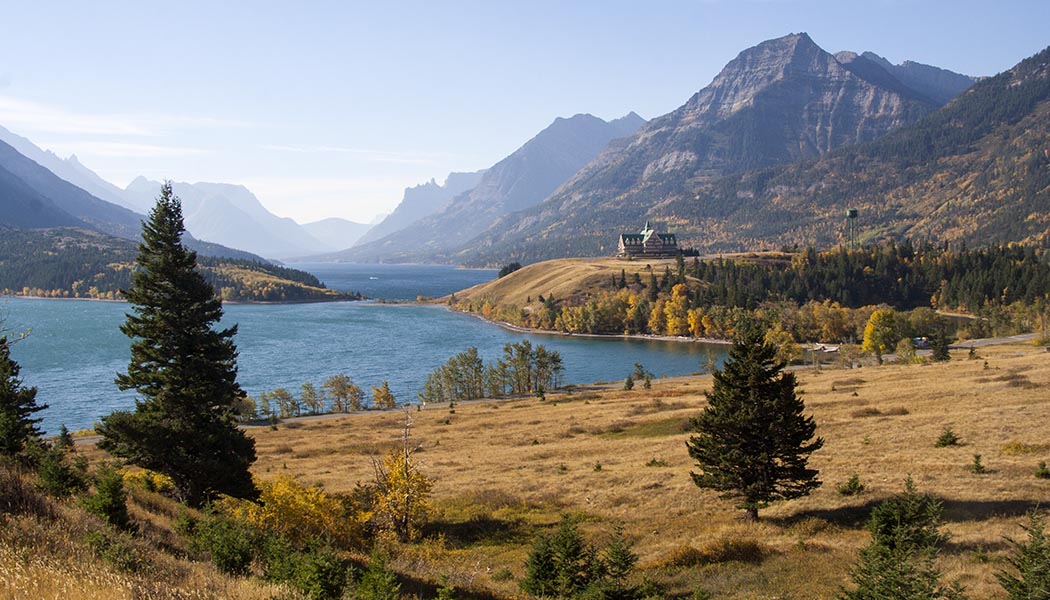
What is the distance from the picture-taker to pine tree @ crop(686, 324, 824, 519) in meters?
31.1

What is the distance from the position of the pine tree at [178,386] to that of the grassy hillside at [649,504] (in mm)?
2278

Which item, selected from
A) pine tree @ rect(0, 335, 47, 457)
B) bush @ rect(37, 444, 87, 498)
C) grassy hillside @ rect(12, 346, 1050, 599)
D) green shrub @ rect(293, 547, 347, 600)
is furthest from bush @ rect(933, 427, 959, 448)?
pine tree @ rect(0, 335, 47, 457)

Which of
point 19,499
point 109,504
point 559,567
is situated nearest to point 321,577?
point 559,567

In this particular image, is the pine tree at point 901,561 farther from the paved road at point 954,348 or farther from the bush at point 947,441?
the paved road at point 954,348

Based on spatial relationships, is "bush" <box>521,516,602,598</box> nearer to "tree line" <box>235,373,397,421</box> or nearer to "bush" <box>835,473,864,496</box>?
"bush" <box>835,473,864,496</box>

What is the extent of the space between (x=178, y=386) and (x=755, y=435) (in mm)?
30240

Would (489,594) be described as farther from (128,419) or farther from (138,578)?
(128,419)

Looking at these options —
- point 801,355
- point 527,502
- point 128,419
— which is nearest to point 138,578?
point 128,419

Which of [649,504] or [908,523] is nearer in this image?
[908,523]

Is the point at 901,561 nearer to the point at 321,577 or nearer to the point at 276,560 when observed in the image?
the point at 321,577

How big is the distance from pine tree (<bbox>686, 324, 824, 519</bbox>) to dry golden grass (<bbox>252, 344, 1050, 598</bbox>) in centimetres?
202

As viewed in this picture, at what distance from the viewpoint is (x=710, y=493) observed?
37.6 m

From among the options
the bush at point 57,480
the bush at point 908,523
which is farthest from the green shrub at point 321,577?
the bush at point 908,523

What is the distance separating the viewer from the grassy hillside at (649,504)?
15.6m
